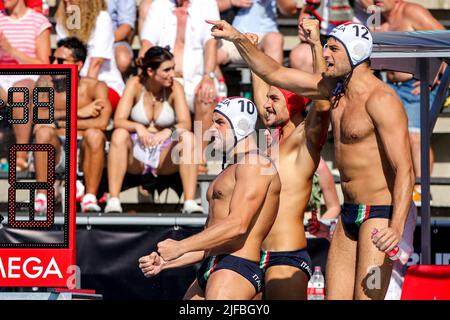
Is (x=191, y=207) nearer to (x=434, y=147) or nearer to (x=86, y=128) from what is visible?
(x=86, y=128)

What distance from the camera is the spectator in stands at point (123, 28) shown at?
34.9 ft

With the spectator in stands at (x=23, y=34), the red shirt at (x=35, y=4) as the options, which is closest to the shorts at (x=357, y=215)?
the spectator in stands at (x=23, y=34)

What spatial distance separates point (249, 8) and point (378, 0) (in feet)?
3.96

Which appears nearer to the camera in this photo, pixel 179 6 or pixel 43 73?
pixel 43 73

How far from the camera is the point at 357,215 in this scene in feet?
22.3

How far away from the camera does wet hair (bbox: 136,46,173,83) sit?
31.8 feet

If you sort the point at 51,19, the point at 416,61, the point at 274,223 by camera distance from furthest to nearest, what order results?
the point at 51,19, the point at 416,61, the point at 274,223

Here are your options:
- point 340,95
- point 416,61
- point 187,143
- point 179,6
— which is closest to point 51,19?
point 179,6

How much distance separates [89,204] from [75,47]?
4.84 ft

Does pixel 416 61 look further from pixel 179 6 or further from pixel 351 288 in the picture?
pixel 179 6

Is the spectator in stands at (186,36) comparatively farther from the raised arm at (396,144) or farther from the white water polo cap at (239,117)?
the raised arm at (396,144)

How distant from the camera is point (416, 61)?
27.1 ft

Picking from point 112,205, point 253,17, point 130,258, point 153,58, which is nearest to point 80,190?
point 112,205

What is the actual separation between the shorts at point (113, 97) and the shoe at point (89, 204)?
103cm
